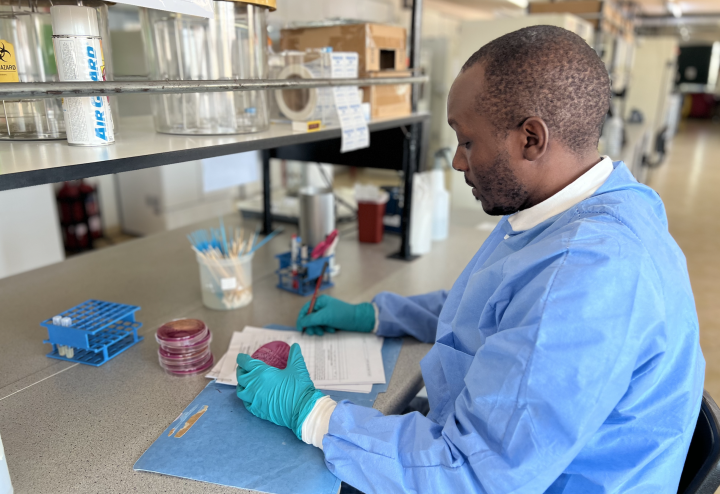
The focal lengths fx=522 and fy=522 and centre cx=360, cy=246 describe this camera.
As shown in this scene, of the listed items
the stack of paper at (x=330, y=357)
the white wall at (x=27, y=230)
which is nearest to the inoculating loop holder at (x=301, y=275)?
the stack of paper at (x=330, y=357)

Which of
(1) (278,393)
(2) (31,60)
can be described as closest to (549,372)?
(1) (278,393)

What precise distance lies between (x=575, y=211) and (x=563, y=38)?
0.26 meters

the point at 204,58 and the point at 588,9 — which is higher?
the point at 588,9

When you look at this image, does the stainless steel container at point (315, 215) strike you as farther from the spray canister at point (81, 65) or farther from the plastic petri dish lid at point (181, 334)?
the spray canister at point (81, 65)

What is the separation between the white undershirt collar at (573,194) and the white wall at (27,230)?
2810 mm

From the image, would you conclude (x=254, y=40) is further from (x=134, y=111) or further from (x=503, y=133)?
(x=134, y=111)

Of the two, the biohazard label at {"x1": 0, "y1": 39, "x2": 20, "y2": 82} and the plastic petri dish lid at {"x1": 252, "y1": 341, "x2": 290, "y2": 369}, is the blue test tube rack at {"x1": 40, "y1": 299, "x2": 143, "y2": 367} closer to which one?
the plastic petri dish lid at {"x1": 252, "y1": 341, "x2": 290, "y2": 369}

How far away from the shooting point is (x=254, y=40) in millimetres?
1285

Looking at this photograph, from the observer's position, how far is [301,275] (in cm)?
156

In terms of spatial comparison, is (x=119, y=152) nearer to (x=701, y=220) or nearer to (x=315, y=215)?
(x=315, y=215)

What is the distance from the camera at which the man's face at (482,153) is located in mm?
821

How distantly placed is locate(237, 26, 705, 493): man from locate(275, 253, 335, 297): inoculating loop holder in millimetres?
598

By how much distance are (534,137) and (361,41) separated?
0.92 metres

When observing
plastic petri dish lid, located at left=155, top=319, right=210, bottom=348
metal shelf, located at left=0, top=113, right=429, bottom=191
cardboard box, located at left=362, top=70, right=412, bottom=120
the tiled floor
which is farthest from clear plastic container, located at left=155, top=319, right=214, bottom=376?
the tiled floor
